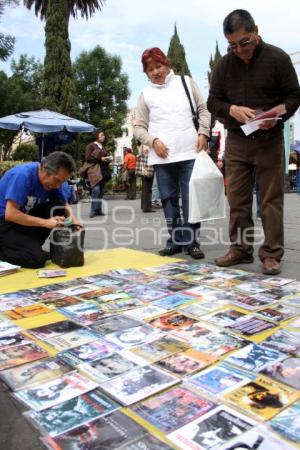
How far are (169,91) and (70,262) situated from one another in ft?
4.82

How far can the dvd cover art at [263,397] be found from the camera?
4.14 ft

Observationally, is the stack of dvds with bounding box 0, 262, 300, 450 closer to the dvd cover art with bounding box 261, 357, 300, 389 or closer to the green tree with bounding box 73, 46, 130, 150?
the dvd cover art with bounding box 261, 357, 300, 389

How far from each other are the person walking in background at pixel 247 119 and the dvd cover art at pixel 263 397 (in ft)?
4.96

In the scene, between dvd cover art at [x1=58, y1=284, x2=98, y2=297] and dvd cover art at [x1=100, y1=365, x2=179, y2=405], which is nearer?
dvd cover art at [x1=100, y1=365, x2=179, y2=405]

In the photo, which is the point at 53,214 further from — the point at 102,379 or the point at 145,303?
the point at 102,379

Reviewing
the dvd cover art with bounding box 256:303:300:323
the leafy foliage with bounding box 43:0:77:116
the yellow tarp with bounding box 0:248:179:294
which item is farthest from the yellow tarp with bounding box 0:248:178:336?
the leafy foliage with bounding box 43:0:77:116

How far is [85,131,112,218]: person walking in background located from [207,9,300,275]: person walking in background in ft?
12.6

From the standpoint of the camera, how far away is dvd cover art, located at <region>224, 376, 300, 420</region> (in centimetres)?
126

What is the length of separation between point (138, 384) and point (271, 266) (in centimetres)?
168

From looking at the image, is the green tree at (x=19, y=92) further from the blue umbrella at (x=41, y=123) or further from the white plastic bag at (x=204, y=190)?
the white plastic bag at (x=204, y=190)

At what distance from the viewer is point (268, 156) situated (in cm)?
291

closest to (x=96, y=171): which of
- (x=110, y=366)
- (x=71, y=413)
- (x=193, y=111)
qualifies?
(x=193, y=111)

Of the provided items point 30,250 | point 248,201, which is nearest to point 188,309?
point 248,201

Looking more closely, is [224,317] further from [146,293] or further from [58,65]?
[58,65]
